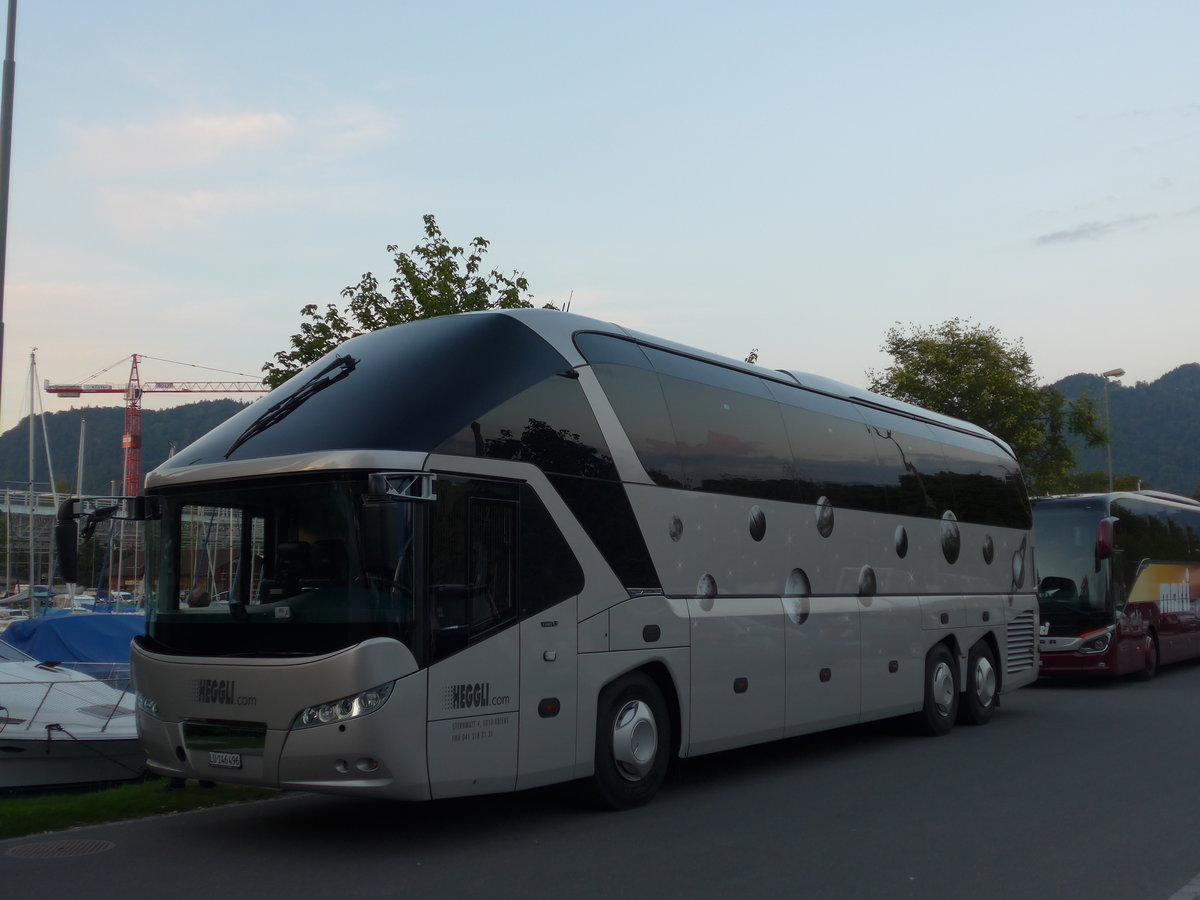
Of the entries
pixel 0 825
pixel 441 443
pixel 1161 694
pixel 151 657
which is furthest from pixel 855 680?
pixel 1161 694

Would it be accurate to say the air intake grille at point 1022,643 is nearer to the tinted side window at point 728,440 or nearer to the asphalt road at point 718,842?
the asphalt road at point 718,842

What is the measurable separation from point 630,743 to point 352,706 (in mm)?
2661

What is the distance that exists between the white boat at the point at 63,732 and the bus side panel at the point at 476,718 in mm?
7452

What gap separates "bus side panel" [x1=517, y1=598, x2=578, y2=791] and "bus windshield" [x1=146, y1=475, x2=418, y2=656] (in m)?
1.09

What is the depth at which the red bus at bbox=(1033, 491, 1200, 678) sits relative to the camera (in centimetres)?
2078

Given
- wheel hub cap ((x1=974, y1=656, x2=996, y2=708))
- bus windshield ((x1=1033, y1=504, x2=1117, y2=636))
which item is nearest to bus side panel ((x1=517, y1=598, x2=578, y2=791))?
wheel hub cap ((x1=974, y1=656, x2=996, y2=708))

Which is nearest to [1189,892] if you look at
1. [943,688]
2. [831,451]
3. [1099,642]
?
[831,451]

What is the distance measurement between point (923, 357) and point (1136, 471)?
131486 mm

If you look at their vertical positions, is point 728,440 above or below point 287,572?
above

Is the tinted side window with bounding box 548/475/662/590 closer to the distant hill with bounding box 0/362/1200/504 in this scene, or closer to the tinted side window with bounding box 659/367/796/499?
the tinted side window with bounding box 659/367/796/499

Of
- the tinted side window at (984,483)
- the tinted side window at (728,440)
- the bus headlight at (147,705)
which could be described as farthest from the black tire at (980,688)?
the bus headlight at (147,705)

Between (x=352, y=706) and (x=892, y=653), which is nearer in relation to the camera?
(x=352, y=706)

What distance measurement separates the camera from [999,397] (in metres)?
40.5

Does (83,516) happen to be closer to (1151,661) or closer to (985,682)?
(985,682)
